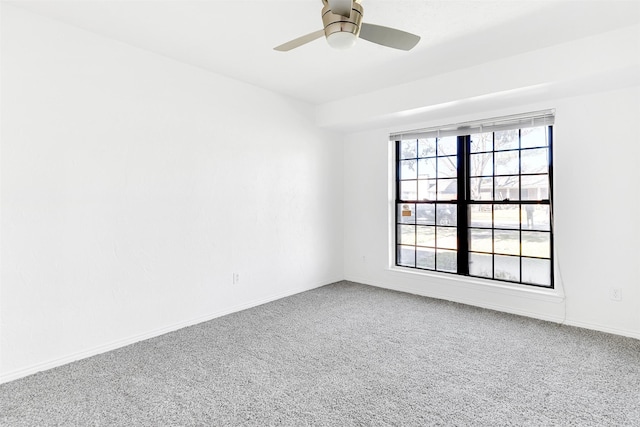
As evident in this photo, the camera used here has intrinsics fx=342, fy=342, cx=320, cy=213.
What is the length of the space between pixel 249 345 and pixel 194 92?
8.07 ft

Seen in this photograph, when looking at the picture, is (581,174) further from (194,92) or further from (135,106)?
(135,106)

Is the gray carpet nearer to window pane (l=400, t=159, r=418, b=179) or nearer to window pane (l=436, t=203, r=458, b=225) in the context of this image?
window pane (l=436, t=203, r=458, b=225)

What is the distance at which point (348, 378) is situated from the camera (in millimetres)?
2367

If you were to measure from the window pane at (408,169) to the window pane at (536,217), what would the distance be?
141 centimetres

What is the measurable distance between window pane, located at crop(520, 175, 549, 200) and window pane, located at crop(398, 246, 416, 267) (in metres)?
1.52

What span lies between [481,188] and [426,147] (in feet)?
2.96

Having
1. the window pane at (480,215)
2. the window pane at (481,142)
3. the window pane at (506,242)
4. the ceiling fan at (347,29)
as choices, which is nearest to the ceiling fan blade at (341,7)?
the ceiling fan at (347,29)

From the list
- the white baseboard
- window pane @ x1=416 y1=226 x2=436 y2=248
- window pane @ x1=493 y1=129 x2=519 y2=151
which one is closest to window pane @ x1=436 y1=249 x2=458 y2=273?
window pane @ x1=416 y1=226 x2=436 y2=248

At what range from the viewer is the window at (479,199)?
3.66 metres

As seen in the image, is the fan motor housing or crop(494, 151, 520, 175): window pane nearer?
the fan motor housing

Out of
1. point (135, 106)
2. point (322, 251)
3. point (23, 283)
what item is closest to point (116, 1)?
point (135, 106)

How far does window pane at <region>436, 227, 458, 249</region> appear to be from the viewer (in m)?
4.29

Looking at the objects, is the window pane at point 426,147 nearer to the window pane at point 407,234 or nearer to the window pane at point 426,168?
the window pane at point 426,168

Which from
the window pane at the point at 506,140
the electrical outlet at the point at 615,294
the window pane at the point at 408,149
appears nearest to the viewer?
the electrical outlet at the point at 615,294
